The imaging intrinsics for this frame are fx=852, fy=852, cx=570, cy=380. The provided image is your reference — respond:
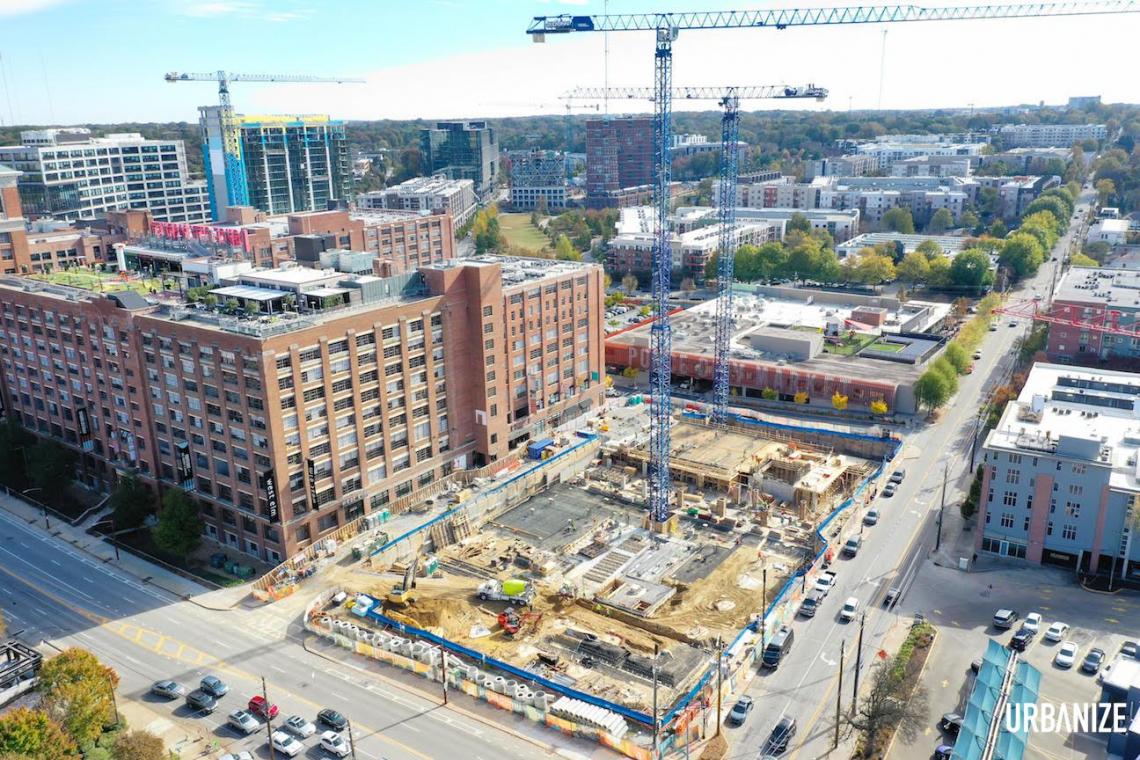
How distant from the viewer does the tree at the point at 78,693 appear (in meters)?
45.2

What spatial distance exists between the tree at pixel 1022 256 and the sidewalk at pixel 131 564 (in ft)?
489

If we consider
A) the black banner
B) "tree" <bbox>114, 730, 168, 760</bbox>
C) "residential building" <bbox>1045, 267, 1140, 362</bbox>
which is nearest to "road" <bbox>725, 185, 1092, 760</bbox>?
"residential building" <bbox>1045, 267, 1140, 362</bbox>

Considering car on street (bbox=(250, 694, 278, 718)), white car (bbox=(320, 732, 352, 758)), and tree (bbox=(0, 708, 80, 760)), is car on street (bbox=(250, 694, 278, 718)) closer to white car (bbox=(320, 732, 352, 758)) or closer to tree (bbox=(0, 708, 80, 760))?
white car (bbox=(320, 732, 352, 758))

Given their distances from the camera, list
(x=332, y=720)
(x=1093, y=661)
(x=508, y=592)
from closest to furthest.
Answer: (x=332, y=720) → (x=1093, y=661) → (x=508, y=592)

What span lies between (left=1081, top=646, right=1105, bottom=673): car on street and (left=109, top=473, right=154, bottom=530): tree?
72627 millimetres

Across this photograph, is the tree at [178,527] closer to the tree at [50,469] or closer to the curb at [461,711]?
the tree at [50,469]

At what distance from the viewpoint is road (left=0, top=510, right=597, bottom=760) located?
48.3 metres

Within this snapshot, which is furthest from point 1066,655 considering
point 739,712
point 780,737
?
point 739,712

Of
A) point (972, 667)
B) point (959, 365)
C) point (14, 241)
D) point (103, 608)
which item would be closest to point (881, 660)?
point (972, 667)

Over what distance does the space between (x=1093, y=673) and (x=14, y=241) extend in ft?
365

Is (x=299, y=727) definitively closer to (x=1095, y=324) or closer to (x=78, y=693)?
(x=78, y=693)

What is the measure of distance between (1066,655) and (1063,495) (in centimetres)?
1411

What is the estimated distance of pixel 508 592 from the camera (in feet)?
206

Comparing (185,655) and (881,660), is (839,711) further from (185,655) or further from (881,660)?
(185,655)
